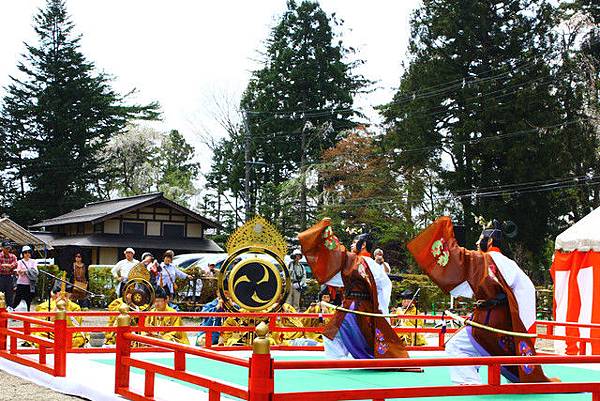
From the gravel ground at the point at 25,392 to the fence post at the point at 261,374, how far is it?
3264 mm

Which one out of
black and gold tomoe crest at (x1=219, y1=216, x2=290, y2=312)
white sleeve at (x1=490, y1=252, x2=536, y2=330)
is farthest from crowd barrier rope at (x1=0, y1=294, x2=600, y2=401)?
black and gold tomoe crest at (x1=219, y1=216, x2=290, y2=312)

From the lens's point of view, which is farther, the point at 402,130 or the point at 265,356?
the point at 402,130

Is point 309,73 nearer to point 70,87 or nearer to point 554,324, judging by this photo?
point 70,87

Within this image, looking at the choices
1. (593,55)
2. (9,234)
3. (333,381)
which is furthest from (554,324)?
(593,55)

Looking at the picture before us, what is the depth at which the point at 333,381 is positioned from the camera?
30.5 ft

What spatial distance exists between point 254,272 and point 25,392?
476cm

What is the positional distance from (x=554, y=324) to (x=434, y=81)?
2267cm

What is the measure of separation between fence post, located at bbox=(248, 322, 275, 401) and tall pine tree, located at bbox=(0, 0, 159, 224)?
39989 mm

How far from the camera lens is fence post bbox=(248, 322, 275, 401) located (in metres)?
5.74

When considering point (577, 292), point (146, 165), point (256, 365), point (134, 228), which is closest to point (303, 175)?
point (134, 228)

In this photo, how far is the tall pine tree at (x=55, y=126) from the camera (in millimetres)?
44219

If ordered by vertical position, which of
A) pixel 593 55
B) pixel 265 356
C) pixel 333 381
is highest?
pixel 593 55

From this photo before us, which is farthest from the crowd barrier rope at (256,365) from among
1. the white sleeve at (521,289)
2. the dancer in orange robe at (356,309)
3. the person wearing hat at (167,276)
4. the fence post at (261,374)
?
the person wearing hat at (167,276)

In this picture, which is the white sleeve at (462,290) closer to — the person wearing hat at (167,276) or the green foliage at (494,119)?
the person wearing hat at (167,276)
